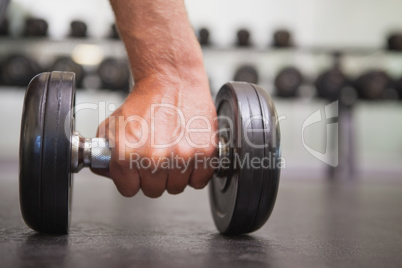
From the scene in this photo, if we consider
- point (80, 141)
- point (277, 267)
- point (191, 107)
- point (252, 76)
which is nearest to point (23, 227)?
point (80, 141)

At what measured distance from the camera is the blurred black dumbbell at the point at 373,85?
3.04 metres

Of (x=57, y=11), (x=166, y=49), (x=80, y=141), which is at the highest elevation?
(x=57, y=11)

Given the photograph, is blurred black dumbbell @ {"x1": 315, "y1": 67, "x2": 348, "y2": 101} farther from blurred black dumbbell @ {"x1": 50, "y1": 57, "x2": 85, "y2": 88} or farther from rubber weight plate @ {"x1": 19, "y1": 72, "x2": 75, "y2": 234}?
rubber weight plate @ {"x1": 19, "y1": 72, "x2": 75, "y2": 234}

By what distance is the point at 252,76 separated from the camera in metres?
3.13

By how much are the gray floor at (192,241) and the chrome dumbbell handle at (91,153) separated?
0.10 m

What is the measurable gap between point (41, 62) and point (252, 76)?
1380 millimetres

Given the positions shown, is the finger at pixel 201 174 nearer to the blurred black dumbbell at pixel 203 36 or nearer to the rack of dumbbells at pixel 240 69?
the rack of dumbbells at pixel 240 69

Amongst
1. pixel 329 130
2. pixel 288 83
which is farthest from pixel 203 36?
pixel 329 130

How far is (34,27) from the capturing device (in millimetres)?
2885

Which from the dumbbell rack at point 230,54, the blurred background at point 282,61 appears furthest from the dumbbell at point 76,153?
A: the dumbbell rack at point 230,54

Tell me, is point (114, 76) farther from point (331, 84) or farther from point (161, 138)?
point (161, 138)

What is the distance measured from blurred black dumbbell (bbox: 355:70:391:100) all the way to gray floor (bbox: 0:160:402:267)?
2.07 meters

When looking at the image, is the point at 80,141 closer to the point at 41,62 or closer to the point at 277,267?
the point at 277,267

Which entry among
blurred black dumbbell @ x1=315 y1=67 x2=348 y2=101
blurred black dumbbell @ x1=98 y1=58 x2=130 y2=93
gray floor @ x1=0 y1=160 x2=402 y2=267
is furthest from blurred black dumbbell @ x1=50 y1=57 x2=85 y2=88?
gray floor @ x1=0 y1=160 x2=402 y2=267
